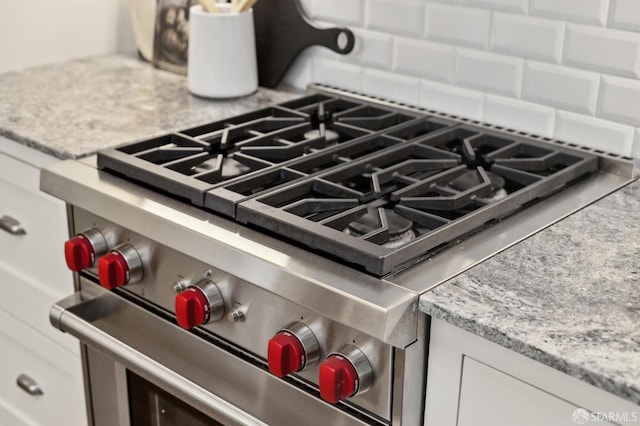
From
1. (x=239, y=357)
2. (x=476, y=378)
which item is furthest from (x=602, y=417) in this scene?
(x=239, y=357)

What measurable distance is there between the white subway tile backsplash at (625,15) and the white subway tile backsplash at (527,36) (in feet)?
0.31

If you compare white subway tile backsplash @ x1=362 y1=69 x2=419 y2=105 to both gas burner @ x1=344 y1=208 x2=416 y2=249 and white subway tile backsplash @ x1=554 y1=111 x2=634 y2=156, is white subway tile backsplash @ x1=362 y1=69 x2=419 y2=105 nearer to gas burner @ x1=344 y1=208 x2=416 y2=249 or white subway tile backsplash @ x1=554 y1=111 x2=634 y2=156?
white subway tile backsplash @ x1=554 y1=111 x2=634 y2=156

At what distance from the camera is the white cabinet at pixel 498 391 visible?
0.94 m

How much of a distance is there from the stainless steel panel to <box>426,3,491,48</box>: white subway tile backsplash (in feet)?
2.15

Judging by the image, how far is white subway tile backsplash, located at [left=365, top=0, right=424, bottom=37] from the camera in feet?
5.57

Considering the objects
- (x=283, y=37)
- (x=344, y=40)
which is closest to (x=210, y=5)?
(x=283, y=37)

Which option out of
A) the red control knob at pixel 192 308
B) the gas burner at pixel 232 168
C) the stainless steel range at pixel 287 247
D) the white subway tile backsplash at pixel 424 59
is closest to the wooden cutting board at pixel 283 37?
the white subway tile backsplash at pixel 424 59

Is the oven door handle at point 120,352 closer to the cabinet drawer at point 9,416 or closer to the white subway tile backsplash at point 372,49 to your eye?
the cabinet drawer at point 9,416

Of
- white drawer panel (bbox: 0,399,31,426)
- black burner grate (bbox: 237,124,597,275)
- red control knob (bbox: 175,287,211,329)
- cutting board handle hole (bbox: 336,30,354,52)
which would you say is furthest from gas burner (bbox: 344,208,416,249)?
white drawer panel (bbox: 0,399,31,426)

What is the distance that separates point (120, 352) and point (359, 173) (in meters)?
0.48

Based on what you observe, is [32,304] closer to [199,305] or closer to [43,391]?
[43,391]

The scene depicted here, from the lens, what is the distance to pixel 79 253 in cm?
141

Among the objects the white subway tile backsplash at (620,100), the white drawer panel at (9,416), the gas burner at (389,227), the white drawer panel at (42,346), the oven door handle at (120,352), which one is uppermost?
the white subway tile backsplash at (620,100)

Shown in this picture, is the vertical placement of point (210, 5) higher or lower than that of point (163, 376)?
higher
